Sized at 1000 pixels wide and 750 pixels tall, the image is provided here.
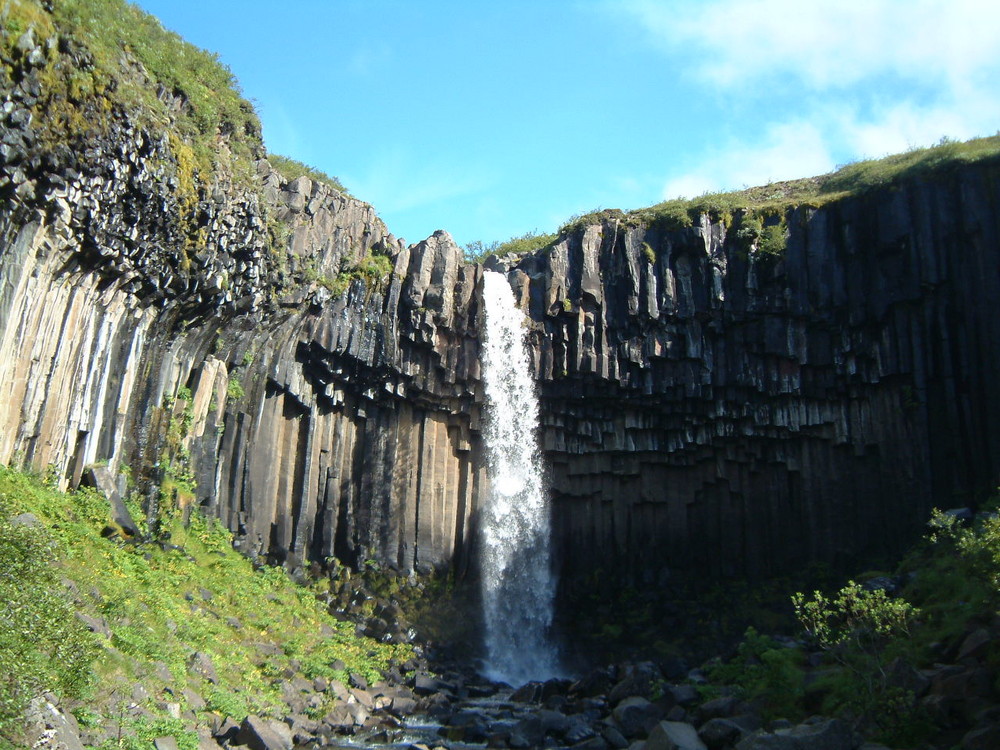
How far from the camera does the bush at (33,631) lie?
10.2m

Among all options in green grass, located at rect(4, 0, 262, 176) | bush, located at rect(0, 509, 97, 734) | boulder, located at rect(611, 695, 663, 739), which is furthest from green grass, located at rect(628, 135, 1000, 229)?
bush, located at rect(0, 509, 97, 734)

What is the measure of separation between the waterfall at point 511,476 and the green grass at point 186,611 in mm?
5561

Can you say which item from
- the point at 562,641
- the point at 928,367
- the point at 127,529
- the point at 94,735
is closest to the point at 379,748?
the point at 94,735

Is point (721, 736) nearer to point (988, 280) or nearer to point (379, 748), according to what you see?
Result: point (379, 748)

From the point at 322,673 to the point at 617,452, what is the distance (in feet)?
41.2

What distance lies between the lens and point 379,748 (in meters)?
16.2

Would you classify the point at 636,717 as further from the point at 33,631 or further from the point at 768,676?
the point at 33,631

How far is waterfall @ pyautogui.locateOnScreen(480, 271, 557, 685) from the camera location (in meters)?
28.2

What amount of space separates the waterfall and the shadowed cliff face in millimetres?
490

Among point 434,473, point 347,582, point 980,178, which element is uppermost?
point 980,178

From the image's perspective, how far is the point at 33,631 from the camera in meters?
11.3

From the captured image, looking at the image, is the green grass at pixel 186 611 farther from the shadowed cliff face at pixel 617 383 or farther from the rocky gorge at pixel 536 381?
the shadowed cliff face at pixel 617 383

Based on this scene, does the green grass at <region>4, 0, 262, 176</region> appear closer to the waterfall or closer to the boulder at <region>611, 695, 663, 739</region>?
the waterfall

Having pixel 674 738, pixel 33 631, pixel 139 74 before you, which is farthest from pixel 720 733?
pixel 139 74
